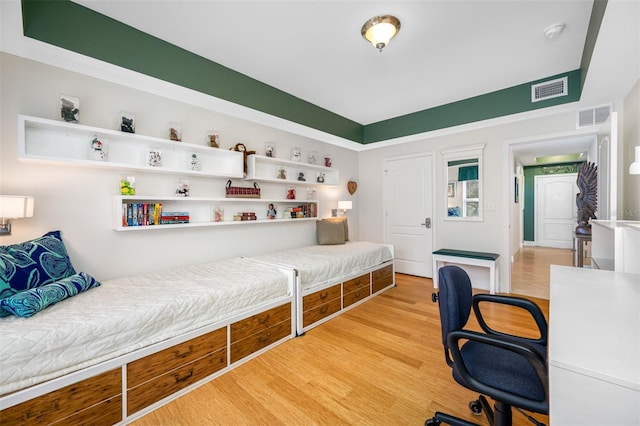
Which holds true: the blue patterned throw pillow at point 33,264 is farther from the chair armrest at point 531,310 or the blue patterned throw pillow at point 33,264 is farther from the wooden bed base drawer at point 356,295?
the chair armrest at point 531,310

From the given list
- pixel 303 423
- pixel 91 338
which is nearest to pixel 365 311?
pixel 303 423

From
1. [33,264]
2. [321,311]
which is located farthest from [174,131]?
[321,311]

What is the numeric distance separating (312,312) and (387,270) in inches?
65.8

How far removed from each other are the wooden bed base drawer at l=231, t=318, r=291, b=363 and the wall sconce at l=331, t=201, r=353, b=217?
95.9 inches

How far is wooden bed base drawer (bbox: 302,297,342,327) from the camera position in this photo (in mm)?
2732

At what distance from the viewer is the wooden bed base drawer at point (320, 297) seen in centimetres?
272

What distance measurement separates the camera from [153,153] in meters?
2.56

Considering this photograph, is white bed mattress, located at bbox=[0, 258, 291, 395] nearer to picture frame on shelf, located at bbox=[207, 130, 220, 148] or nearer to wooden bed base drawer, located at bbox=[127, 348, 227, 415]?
wooden bed base drawer, located at bbox=[127, 348, 227, 415]

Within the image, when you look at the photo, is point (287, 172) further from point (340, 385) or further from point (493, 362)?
point (493, 362)

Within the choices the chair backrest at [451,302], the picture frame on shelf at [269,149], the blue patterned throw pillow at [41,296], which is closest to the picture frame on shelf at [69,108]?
the blue patterned throw pillow at [41,296]

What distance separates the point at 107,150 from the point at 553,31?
409 centimetres

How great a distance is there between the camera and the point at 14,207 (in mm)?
1728

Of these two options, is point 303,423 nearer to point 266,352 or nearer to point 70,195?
point 266,352

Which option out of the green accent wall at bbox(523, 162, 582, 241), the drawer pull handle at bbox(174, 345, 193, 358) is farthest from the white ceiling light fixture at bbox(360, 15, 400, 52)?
the green accent wall at bbox(523, 162, 582, 241)
